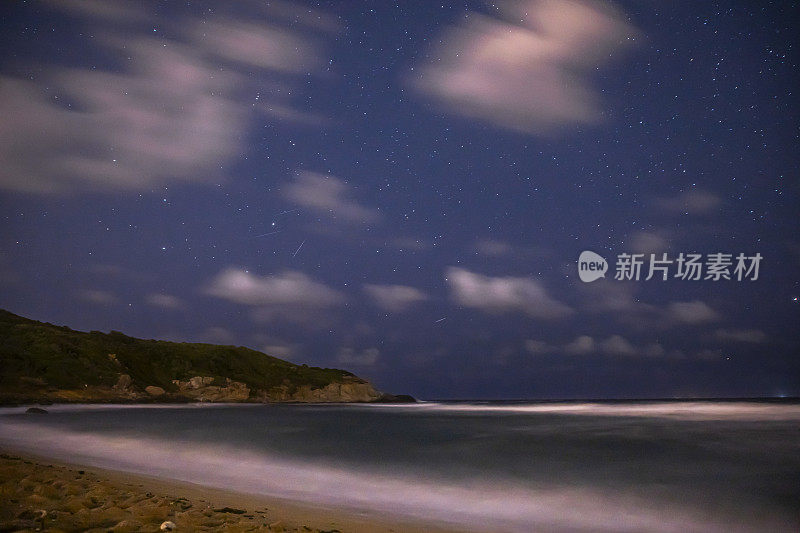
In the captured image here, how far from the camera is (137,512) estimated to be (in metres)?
7.67

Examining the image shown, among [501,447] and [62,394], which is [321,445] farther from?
[62,394]

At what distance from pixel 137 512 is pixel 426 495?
8442 mm

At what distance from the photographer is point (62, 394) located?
3863 inches

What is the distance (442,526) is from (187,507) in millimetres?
4551

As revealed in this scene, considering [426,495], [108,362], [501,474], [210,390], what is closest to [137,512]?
[426,495]

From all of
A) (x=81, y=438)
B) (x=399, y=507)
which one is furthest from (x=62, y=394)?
(x=399, y=507)

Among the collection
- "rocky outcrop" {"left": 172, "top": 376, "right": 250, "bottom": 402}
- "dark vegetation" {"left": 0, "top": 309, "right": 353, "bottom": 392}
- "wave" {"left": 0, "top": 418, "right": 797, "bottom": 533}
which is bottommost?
"rocky outcrop" {"left": 172, "top": 376, "right": 250, "bottom": 402}

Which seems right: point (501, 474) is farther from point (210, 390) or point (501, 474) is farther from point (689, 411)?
point (210, 390)

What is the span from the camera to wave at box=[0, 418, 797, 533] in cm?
1123

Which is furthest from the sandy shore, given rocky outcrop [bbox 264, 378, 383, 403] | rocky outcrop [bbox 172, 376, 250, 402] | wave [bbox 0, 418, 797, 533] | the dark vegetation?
rocky outcrop [bbox 264, 378, 383, 403]

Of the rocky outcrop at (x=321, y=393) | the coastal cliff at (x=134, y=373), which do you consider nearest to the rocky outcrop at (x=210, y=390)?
the coastal cliff at (x=134, y=373)

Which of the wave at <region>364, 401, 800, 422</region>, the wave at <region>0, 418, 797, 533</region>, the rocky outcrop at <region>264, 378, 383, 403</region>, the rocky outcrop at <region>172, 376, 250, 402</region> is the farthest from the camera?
the rocky outcrop at <region>264, 378, 383, 403</region>

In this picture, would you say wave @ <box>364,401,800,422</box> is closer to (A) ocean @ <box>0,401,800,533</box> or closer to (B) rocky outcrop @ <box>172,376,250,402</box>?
(A) ocean @ <box>0,401,800,533</box>

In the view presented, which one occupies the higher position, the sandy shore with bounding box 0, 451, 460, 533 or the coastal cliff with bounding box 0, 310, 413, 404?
the sandy shore with bounding box 0, 451, 460, 533
